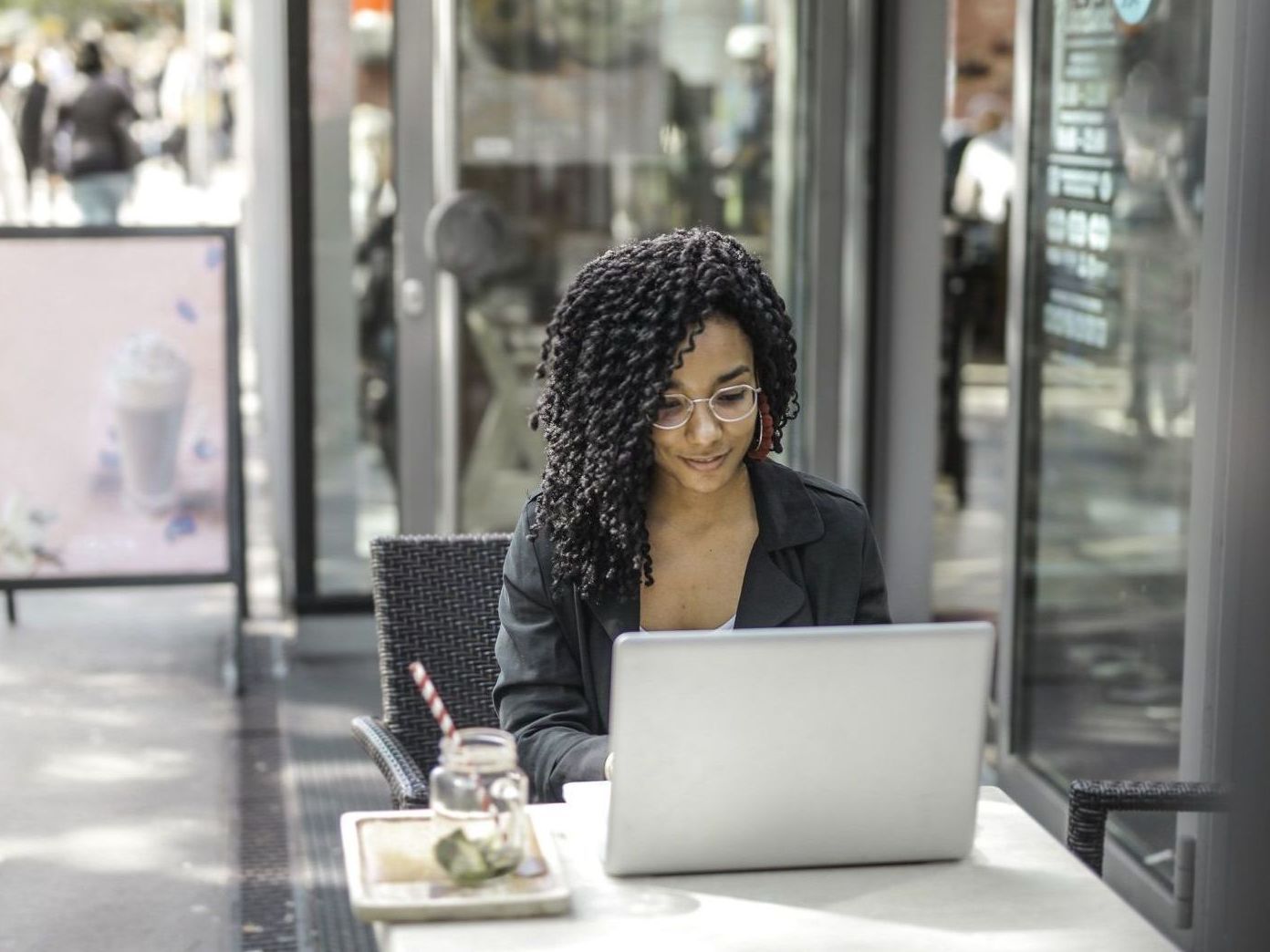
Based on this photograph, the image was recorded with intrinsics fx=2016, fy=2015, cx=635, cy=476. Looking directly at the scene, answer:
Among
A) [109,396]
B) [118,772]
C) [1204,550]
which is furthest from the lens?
[109,396]

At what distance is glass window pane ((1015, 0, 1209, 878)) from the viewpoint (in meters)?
3.64

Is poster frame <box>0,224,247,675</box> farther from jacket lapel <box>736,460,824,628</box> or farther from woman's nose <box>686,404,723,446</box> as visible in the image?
woman's nose <box>686,404,723,446</box>

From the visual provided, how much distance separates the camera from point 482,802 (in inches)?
78.0

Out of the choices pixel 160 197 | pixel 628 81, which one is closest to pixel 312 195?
pixel 628 81

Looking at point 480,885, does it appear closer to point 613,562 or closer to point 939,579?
point 613,562

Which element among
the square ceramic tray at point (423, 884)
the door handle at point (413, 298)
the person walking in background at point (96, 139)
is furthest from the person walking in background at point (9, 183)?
the square ceramic tray at point (423, 884)

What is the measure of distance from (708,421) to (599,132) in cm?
313

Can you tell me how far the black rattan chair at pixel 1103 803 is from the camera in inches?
100

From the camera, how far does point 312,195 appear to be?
5.60 metres

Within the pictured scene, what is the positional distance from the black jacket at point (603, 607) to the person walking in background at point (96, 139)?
9651mm

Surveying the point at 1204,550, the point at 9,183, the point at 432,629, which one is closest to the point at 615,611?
the point at 432,629

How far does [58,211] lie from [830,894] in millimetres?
14942

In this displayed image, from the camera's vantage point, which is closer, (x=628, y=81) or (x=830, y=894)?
(x=830, y=894)

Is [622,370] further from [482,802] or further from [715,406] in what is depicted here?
[482,802]
